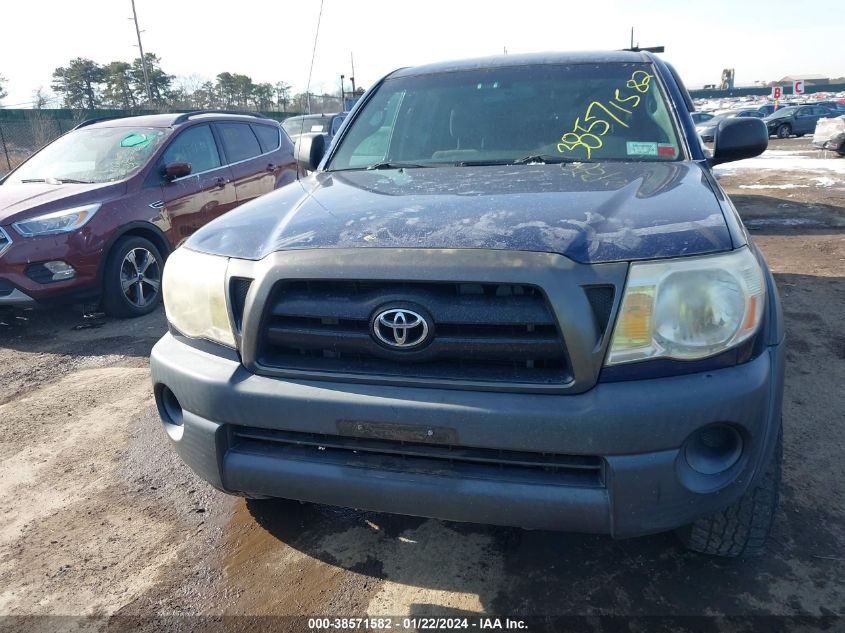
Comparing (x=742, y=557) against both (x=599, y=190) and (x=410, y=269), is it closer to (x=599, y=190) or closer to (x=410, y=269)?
(x=599, y=190)

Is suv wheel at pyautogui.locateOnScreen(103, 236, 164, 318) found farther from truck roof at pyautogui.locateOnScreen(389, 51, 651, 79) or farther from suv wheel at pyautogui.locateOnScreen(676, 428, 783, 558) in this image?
suv wheel at pyautogui.locateOnScreen(676, 428, 783, 558)

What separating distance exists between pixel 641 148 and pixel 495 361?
1549 mm

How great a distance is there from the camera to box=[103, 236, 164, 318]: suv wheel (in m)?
5.42

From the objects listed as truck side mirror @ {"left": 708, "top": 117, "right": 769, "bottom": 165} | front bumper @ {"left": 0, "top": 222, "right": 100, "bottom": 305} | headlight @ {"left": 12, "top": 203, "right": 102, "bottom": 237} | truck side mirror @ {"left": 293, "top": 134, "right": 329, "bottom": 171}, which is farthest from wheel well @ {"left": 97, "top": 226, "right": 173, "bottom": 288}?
truck side mirror @ {"left": 708, "top": 117, "right": 769, "bottom": 165}

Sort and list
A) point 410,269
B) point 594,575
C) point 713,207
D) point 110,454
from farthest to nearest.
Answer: point 110,454
point 594,575
point 713,207
point 410,269

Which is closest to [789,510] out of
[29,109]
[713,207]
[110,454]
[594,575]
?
[594,575]

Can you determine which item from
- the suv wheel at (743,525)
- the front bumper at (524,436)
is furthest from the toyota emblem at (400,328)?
the suv wheel at (743,525)

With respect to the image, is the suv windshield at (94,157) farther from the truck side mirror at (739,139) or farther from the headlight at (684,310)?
the headlight at (684,310)

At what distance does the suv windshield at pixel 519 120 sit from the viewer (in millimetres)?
2869

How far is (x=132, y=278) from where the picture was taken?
564 centimetres

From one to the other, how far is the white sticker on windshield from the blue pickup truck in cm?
61

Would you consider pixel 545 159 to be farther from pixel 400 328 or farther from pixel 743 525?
pixel 743 525

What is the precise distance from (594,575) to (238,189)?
571cm

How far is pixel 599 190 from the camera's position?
2.21 meters
